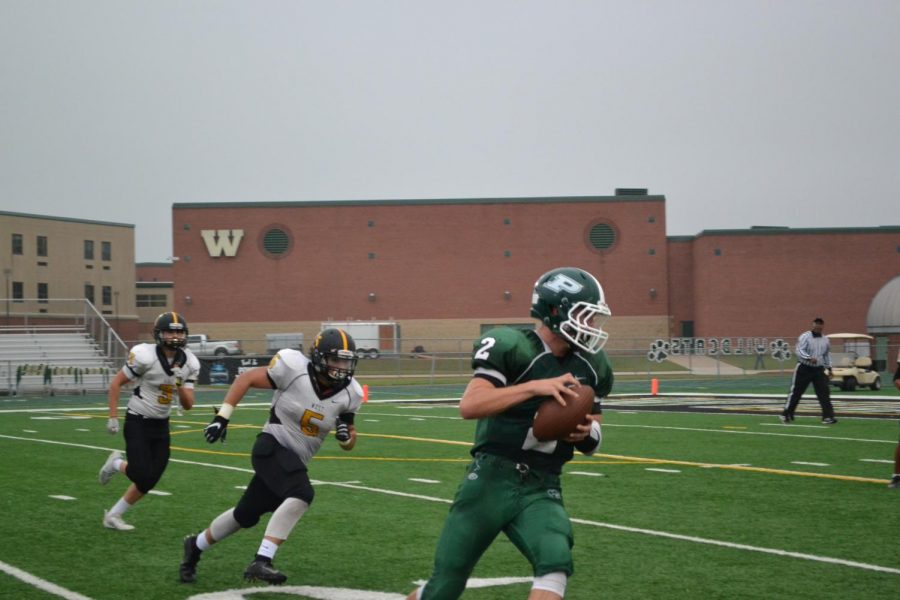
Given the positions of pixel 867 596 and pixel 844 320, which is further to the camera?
pixel 844 320

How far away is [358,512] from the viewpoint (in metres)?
10.4

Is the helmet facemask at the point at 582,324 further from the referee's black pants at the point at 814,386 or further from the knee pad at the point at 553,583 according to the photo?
the referee's black pants at the point at 814,386

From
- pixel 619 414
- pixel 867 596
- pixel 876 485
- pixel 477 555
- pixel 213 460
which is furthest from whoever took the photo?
pixel 619 414

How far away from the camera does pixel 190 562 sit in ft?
24.1

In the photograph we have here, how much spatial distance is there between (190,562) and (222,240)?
57535mm

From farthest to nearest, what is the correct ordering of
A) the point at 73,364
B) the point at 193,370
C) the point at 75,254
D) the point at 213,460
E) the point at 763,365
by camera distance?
1. the point at 75,254
2. the point at 763,365
3. the point at 73,364
4. the point at 213,460
5. the point at 193,370

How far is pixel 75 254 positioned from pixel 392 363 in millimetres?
37866

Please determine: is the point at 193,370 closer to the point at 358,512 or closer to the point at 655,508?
the point at 358,512

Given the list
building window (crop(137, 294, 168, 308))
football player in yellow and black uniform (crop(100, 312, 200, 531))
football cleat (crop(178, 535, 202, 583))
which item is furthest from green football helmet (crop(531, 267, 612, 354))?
building window (crop(137, 294, 168, 308))

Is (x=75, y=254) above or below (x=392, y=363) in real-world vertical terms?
above

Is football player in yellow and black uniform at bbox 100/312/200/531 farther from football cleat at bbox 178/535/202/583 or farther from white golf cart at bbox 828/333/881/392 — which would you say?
white golf cart at bbox 828/333/881/392

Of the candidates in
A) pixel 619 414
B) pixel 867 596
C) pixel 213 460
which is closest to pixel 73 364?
pixel 619 414

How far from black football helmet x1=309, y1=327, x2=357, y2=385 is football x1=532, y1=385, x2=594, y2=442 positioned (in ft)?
8.30

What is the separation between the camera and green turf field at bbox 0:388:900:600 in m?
7.41
